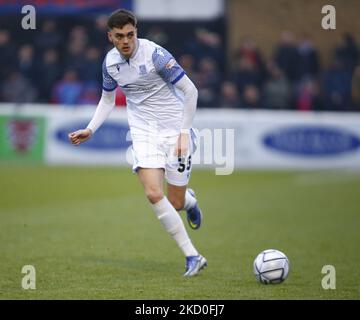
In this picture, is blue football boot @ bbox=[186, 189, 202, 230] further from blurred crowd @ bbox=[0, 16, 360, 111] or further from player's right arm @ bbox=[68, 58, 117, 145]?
blurred crowd @ bbox=[0, 16, 360, 111]

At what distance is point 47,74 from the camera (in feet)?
69.5

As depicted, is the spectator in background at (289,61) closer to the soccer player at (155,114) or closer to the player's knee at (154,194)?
the soccer player at (155,114)

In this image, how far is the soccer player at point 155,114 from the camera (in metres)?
8.03

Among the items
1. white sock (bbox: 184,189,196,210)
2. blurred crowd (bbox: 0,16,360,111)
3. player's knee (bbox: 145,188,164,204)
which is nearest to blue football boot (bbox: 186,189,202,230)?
white sock (bbox: 184,189,196,210)

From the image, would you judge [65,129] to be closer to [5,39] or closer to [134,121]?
[5,39]

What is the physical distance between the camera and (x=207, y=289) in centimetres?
730

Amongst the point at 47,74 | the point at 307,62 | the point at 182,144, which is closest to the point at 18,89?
the point at 47,74

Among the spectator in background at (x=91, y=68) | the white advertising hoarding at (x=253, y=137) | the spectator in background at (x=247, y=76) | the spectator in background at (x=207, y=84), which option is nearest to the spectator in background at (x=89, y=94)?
the spectator in background at (x=91, y=68)

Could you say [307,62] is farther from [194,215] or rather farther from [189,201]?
[189,201]

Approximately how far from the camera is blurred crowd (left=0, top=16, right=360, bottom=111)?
20.9 meters

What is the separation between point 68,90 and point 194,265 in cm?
1309

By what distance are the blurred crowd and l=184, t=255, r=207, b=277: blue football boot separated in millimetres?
12430

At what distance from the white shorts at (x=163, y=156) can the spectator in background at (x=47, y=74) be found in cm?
1286

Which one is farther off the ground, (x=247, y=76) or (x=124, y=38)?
(x=247, y=76)
